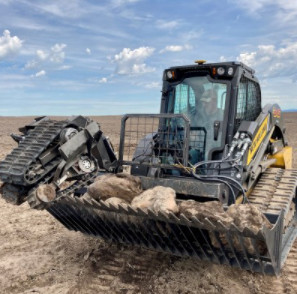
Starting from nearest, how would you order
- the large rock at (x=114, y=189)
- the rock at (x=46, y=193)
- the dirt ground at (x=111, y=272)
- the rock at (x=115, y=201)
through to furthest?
the rock at (x=115, y=201) → the large rock at (x=114, y=189) → the dirt ground at (x=111, y=272) → the rock at (x=46, y=193)

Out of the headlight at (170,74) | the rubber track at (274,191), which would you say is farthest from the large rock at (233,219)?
the headlight at (170,74)

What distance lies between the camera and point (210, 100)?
4891 mm

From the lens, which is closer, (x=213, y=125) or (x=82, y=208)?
(x=82, y=208)

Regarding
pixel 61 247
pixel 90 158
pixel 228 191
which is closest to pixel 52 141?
Result: pixel 90 158

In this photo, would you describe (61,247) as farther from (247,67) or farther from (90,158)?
(247,67)

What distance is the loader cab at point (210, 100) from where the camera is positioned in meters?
4.74

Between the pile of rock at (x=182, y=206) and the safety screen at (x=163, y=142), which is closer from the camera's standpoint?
the pile of rock at (x=182, y=206)

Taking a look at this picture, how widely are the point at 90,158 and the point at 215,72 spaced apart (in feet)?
6.53

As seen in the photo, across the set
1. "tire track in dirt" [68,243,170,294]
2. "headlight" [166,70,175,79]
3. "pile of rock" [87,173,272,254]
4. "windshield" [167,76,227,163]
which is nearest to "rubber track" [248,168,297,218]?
"windshield" [167,76,227,163]

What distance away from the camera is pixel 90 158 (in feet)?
17.2

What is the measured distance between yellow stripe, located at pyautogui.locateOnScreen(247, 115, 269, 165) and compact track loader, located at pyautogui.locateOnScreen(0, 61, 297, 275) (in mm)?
13

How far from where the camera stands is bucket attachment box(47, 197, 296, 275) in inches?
131

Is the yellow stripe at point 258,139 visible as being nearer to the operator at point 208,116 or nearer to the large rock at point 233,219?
the operator at point 208,116

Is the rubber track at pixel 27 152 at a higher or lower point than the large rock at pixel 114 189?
higher
